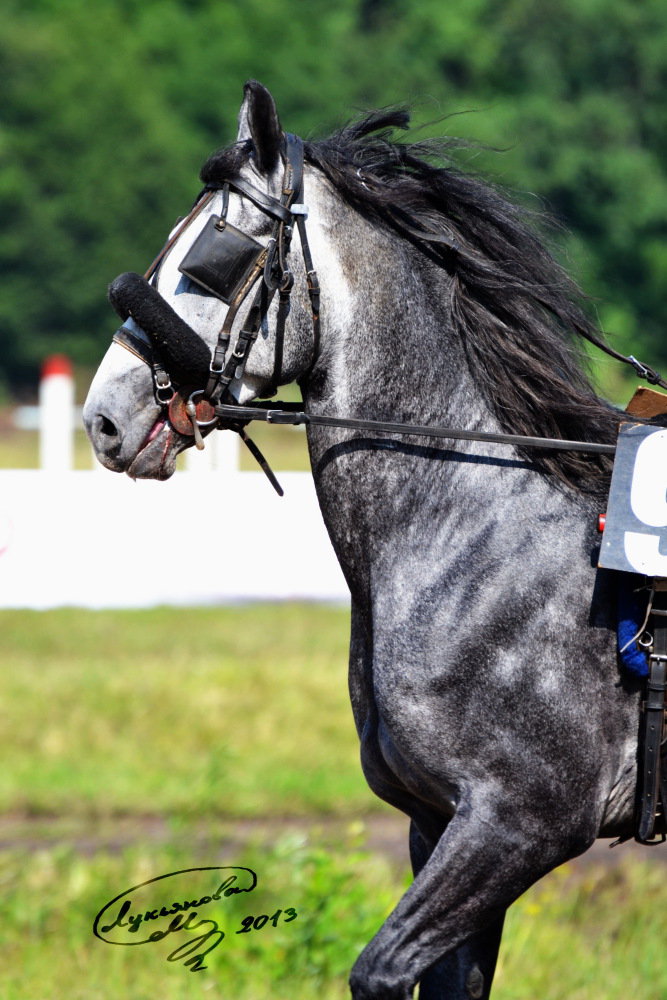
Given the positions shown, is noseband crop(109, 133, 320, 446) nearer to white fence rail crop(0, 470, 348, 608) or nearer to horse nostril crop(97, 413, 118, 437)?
horse nostril crop(97, 413, 118, 437)

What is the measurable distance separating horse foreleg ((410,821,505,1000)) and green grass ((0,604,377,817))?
1761 millimetres

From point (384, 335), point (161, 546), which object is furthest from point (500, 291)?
point (161, 546)

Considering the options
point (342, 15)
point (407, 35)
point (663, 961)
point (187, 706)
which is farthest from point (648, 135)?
point (663, 961)

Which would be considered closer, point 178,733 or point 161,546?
point 178,733

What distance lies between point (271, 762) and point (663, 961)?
9.02 ft

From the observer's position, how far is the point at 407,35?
42000 mm

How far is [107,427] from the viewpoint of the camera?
306 cm

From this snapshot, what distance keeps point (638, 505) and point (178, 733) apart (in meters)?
4.25

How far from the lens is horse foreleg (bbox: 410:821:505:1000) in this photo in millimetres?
3326

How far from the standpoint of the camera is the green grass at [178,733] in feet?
20.1

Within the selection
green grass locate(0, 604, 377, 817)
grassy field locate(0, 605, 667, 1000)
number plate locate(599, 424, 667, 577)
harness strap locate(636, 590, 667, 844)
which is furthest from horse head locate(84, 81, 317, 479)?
green grass locate(0, 604, 377, 817)

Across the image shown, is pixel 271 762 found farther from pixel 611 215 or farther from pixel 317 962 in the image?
pixel 611 215

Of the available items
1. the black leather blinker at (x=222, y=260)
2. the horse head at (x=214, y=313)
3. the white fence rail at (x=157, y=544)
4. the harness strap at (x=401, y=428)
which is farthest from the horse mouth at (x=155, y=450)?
the white fence rail at (x=157, y=544)
